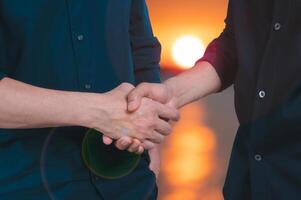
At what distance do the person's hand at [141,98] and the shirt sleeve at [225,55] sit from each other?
0.46 ft

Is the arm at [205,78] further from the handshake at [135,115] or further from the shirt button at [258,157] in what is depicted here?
the shirt button at [258,157]

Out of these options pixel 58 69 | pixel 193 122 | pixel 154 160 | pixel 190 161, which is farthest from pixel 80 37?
pixel 193 122

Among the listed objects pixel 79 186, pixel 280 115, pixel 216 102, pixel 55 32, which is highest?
pixel 55 32

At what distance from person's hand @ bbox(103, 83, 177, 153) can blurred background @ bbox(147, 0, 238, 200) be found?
166 centimetres

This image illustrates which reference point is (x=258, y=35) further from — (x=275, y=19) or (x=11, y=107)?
(x=11, y=107)

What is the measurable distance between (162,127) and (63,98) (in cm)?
31

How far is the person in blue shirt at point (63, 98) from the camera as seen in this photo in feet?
4.30

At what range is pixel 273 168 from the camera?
1.28 meters

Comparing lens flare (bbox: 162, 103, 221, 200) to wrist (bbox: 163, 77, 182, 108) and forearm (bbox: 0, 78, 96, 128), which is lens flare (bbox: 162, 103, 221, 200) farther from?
forearm (bbox: 0, 78, 96, 128)

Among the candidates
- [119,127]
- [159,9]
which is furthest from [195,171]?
[159,9]

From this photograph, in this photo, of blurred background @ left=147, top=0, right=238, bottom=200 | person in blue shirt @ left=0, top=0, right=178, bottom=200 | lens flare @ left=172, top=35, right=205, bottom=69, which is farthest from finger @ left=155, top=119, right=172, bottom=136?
lens flare @ left=172, top=35, right=205, bottom=69

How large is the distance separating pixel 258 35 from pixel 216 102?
13.0ft

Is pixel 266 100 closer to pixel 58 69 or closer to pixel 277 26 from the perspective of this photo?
pixel 277 26

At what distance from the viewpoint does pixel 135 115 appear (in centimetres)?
144
